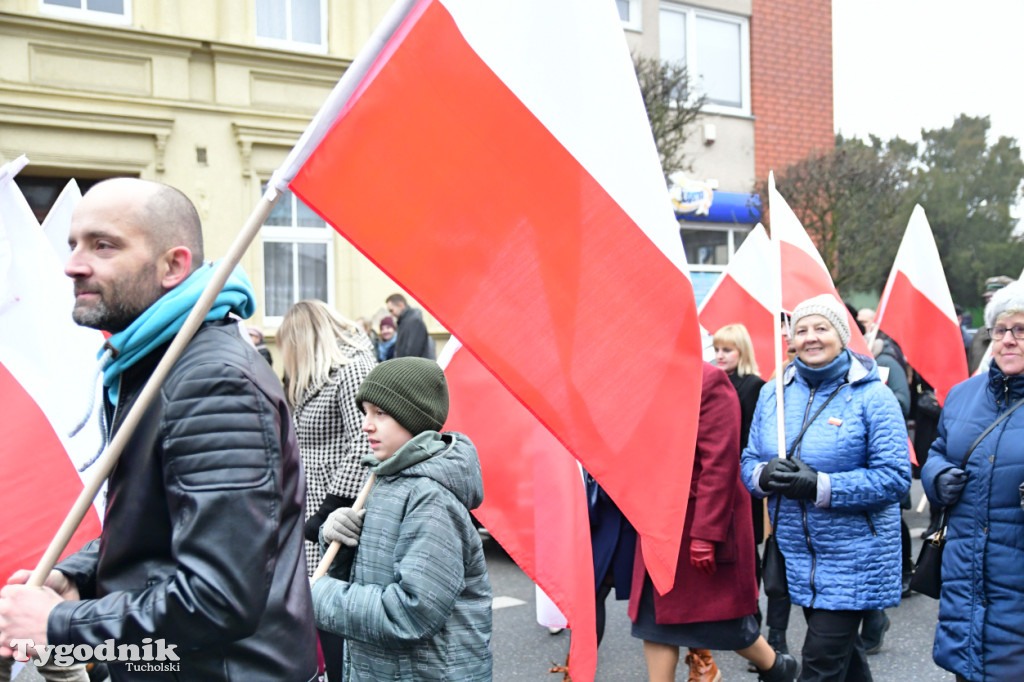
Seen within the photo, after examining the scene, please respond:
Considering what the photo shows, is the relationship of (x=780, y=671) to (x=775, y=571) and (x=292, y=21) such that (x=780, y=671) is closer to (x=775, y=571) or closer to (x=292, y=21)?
(x=775, y=571)

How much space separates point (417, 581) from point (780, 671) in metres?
2.52

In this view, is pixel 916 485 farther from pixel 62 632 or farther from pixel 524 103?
pixel 62 632

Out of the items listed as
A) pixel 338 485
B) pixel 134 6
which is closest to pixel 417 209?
pixel 338 485

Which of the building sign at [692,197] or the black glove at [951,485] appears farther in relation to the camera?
the building sign at [692,197]

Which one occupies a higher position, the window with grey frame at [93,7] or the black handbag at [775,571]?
the window with grey frame at [93,7]

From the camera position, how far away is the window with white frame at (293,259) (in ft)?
42.1

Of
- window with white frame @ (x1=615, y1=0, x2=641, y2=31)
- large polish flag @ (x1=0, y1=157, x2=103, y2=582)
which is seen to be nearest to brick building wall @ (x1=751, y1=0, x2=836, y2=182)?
window with white frame @ (x1=615, y1=0, x2=641, y2=31)

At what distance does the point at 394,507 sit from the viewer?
9.09 feet

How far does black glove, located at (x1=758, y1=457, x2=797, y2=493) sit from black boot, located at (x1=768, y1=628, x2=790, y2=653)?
1403mm

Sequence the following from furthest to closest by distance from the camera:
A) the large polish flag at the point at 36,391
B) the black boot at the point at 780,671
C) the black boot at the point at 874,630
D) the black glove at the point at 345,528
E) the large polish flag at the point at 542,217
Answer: the black boot at the point at 874,630
the black boot at the point at 780,671
the large polish flag at the point at 36,391
the black glove at the point at 345,528
the large polish flag at the point at 542,217

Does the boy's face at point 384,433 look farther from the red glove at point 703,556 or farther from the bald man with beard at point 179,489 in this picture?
the red glove at point 703,556

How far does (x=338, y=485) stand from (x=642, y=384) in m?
1.87

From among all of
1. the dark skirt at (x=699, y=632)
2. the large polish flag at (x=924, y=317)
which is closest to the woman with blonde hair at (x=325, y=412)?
the dark skirt at (x=699, y=632)

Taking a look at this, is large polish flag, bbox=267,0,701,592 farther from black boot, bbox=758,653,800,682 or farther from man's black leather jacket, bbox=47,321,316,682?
black boot, bbox=758,653,800,682
